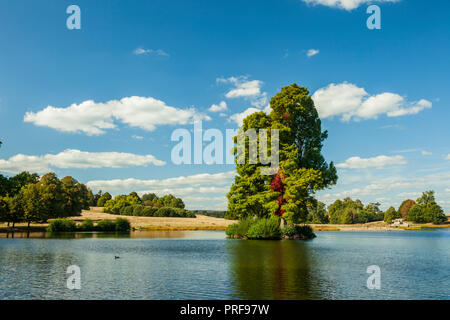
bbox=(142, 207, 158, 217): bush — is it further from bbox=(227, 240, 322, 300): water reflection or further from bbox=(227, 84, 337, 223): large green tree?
bbox=(227, 240, 322, 300): water reflection

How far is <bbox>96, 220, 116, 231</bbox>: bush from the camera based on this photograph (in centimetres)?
9012

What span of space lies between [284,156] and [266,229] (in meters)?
11.4

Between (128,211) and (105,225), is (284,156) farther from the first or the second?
(128,211)

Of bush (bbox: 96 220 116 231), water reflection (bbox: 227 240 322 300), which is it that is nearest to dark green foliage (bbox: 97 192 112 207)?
bush (bbox: 96 220 116 231)

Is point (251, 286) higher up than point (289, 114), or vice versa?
point (289, 114)

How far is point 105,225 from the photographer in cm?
9038

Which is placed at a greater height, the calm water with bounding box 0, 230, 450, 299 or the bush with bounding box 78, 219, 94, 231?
the calm water with bounding box 0, 230, 450, 299

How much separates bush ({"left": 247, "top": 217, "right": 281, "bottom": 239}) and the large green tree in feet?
4.60

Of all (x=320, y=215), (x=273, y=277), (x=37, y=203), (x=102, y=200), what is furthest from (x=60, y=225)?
(x=320, y=215)

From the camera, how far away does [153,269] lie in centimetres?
2564
